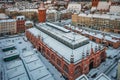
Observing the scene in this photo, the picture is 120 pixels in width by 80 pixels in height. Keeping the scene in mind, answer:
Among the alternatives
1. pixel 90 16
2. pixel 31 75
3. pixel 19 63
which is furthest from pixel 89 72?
pixel 90 16

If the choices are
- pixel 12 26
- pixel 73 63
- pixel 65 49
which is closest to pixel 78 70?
pixel 73 63

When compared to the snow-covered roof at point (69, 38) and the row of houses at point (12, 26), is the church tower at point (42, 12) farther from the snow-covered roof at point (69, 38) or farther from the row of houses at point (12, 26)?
the snow-covered roof at point (69, 38)

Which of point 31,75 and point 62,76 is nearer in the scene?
point 31,75

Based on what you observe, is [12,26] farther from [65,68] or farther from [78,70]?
[78,70]

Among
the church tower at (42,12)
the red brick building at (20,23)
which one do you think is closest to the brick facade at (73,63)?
the church tower at (42,12)

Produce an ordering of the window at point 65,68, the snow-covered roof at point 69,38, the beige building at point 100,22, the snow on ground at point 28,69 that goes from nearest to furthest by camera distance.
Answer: the snow on ground at point 28,69 → the window at point 65,68 → the snow-covered roof at point 69,38 → the beige building at point 100,22

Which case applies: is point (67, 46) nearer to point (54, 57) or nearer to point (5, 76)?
point (54, 57)
